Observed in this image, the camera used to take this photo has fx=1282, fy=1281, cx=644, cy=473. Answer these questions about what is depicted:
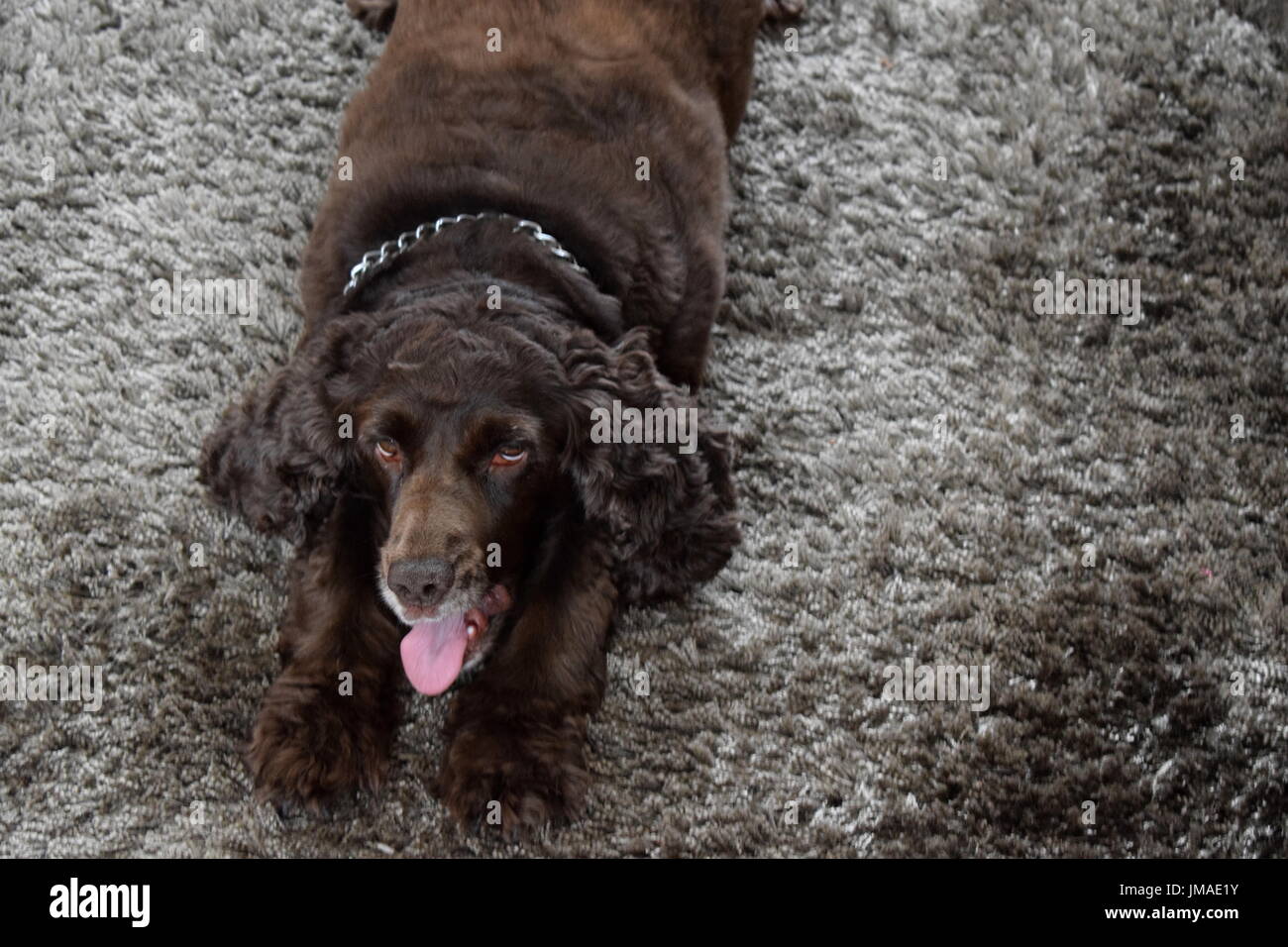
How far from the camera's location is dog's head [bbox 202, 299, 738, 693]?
208 centimetres

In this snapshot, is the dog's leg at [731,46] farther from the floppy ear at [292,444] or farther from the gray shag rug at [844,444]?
the floppy ear at [292,444]

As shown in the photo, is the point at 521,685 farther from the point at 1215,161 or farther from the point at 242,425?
the point at 1215,161

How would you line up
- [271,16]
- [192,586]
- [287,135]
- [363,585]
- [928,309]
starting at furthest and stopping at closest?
[271,16]
[287,135]
[928,309]
[192,586]
[363,585]

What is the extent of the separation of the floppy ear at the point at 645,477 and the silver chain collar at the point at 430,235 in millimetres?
207

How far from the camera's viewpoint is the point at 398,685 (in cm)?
231

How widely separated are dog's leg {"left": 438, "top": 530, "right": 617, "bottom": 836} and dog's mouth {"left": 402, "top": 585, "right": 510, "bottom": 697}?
0.27ft

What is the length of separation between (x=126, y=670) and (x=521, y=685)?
2.40ft

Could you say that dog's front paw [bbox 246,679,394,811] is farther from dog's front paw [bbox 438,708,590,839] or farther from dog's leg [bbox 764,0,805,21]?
dog's leg [bbox 764,0,805,21]

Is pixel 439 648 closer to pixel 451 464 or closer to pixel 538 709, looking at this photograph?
pixel 538 709

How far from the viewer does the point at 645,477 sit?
7.44 ft

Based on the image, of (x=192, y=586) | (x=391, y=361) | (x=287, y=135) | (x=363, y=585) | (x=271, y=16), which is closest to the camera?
(x=391, y=361)

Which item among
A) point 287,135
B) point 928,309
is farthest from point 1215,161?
point 287,135

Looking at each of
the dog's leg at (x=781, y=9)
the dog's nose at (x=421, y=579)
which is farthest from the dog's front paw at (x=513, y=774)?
the dog's leg at (x=781, y=9)

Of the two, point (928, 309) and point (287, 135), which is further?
point (287, 135)
